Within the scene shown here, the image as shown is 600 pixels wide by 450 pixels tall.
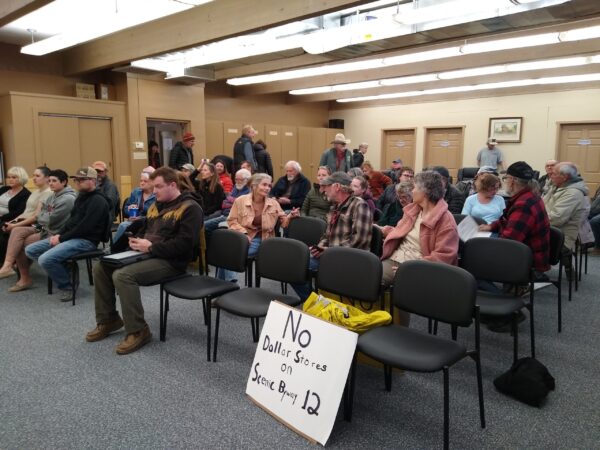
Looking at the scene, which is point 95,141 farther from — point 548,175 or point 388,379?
point 548,175

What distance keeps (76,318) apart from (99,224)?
2.78 feet

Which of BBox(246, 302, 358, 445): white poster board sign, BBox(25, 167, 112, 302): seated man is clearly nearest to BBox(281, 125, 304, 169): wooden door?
BBox(25, 167, 112, 302): seated man

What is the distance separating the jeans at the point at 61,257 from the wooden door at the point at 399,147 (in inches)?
338

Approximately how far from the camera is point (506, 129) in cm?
952

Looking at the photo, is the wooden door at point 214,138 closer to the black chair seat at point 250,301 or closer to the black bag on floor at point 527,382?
the black chair seat at point 250,301

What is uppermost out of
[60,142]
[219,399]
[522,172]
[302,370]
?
[60,142]

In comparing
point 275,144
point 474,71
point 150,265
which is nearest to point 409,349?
point 150,265

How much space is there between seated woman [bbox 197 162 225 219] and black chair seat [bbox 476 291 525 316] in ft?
10.2

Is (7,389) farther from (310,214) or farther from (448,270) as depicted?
(310,214)

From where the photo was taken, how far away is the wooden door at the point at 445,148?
1024cm

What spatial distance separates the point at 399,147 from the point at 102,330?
30.9 ft

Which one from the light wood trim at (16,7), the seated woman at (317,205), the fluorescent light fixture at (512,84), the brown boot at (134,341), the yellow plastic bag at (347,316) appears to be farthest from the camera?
the fluorescent light fixture at (512,84)

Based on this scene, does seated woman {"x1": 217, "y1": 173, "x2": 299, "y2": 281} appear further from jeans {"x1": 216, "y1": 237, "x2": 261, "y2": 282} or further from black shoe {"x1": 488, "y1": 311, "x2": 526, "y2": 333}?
black shoe {"x1": 488, "y1": 311, "x2": 526, "y2": 333}

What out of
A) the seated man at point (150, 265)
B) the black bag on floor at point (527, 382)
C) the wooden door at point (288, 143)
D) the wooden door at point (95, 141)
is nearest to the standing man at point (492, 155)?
the wooden door at point (288, 143)
